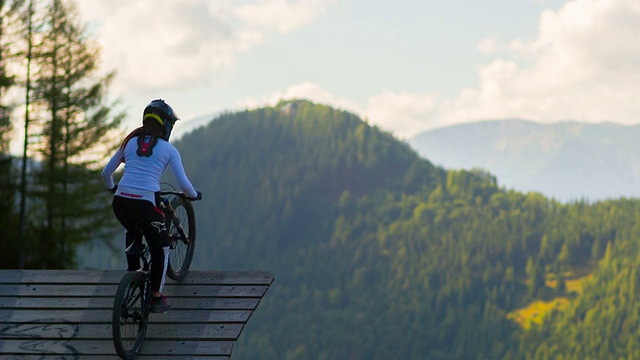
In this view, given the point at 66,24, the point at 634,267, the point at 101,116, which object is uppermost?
the point at 66,24

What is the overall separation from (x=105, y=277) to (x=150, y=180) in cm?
191

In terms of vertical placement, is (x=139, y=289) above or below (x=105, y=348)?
above

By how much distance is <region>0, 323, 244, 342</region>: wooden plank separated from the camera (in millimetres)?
6016

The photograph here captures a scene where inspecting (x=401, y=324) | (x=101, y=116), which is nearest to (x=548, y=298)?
(x=401, y=324)

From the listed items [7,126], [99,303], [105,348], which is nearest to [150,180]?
[105,348]

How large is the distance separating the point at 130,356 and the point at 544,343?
544 feet

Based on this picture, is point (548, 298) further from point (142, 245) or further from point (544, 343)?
point (142, 245)

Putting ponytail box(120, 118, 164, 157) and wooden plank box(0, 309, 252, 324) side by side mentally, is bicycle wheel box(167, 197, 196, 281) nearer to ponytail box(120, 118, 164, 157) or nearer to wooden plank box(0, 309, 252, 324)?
wooden plank box(0, 309, 252, 324)

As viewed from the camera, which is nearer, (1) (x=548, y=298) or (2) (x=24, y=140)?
(2) (x=24, y=140)

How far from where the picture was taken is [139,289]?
593cm

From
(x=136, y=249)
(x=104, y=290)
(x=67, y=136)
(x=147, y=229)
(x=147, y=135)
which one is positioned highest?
(x=67, y=136)

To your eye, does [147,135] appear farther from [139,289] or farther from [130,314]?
[130,314]

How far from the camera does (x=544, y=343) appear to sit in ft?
526

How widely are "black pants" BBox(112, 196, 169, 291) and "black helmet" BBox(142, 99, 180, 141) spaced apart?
0.62m
